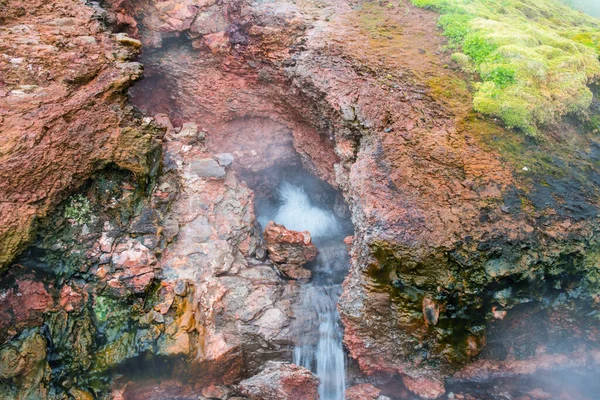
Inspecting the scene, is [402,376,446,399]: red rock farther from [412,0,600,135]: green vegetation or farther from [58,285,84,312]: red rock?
[58,285,84,312]: red rock

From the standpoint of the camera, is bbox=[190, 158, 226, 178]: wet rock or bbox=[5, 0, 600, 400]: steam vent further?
bbox=[190, 158, 226, 178]: wet rock

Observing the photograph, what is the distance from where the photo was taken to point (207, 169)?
7.31 meters

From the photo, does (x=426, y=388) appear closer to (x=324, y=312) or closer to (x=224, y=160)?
(x=324, y=312)

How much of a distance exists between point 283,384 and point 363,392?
128 cm

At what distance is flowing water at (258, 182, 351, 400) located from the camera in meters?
6.10

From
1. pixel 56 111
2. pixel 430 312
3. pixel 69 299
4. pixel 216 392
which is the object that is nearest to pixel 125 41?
pixel 56 111

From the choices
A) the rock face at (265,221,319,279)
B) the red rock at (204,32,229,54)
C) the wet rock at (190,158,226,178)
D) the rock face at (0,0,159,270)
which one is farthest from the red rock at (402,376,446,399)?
the red rock at (204,32,229,54)

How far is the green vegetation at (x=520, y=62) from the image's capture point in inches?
261

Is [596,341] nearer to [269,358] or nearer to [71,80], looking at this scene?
[269,358]

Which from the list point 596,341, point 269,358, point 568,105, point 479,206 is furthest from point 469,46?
point 269,358

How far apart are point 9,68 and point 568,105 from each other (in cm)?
960

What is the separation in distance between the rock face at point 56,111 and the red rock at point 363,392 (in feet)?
16.3

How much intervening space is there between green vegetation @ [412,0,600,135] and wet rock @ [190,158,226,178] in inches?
197

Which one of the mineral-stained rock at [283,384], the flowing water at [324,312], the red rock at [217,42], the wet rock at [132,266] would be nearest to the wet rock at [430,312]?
the flowing water at [324,312]
